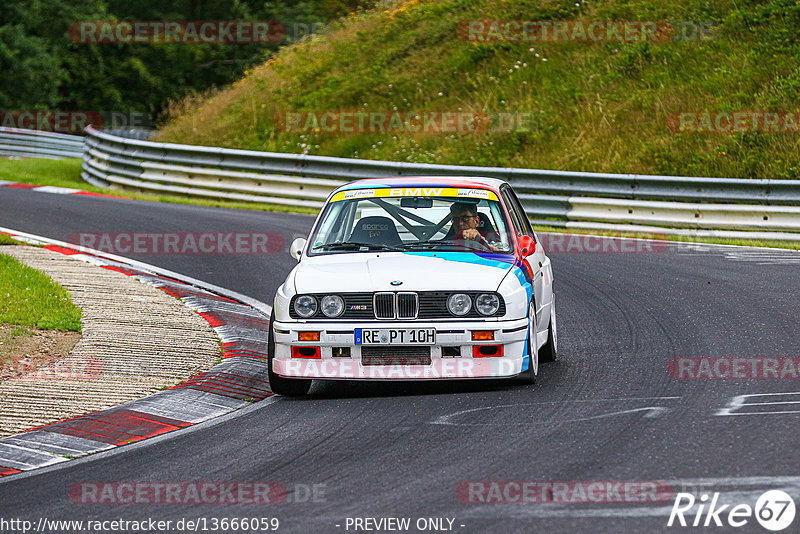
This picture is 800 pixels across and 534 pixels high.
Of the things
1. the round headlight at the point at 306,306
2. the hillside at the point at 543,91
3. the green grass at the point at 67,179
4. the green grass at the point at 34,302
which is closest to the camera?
the round headlight at the point at 306,306

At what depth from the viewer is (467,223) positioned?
8844 millimetres

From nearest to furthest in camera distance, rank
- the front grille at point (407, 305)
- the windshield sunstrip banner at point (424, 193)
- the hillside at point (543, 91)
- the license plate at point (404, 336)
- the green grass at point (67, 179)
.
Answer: the license plate at point (404, 336) → the front grille at point (407, 305) → the windshield sunstrip banner at point (424, 193) → the hillside at point (543, 91) → the green grass at point (67, 179)

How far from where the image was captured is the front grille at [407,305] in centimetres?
776

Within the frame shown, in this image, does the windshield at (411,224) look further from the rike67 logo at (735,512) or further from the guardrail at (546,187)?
the guardrail at (546,187)

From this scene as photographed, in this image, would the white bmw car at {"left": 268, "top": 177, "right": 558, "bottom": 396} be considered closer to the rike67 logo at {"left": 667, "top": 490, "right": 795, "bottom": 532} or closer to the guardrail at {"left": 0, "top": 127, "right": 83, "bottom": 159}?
the rike67 logo at {"left": 667, "top": 490, "right": 795, "bottom": 532}

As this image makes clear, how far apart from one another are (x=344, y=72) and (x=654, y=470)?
2383 cm

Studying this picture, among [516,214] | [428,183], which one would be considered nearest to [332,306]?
[428,183]

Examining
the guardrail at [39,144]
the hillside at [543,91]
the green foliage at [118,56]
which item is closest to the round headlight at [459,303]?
the hillside at [543,91]

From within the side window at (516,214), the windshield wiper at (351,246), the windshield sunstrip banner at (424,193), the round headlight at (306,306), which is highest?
the windshield sunstrip banner at (424,193)

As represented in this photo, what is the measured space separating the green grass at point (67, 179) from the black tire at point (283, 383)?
43.1ft

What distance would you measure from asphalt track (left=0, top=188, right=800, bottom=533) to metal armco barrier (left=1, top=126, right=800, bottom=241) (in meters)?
6.47

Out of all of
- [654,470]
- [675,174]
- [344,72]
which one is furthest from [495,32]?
[654,470]

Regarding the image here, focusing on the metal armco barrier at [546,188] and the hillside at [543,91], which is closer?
the metal armco barrier at [546,188]

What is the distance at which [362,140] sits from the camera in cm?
2495
